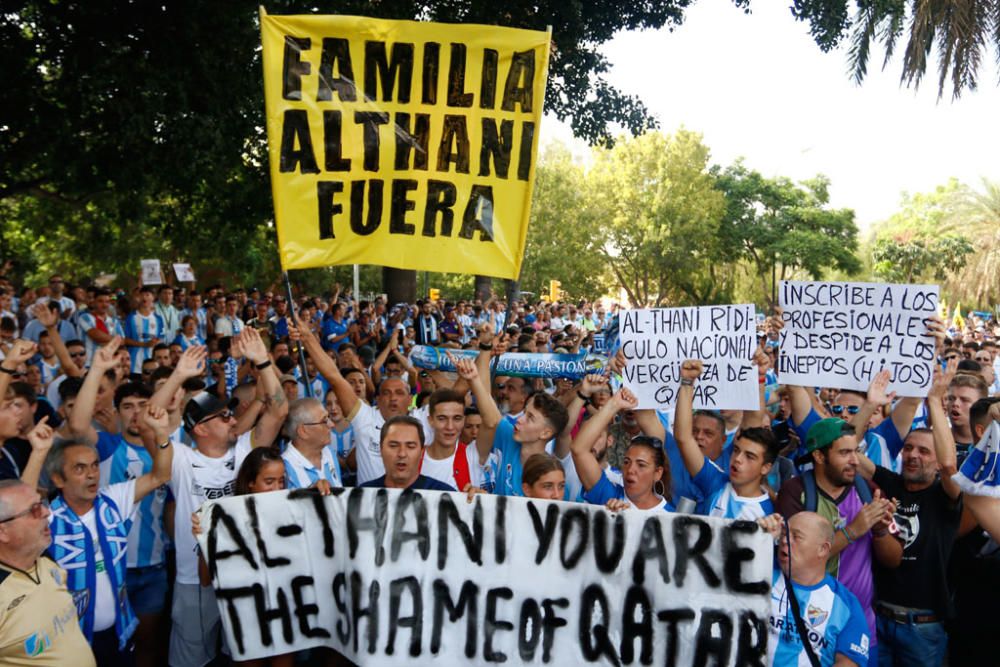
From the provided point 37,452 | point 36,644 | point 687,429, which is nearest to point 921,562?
point 687,429

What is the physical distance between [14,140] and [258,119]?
4341 mm

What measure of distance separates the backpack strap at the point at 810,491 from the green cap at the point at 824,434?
9 centimetres

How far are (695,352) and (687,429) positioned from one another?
96 centimetres

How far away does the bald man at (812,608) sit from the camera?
3.73 m

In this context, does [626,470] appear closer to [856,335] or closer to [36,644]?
[856,335]

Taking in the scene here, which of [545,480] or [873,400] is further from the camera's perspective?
[873,400]

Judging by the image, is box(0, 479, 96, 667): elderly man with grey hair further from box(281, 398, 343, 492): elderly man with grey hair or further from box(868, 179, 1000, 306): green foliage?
box(868, 179, 1000, 306): green foliage

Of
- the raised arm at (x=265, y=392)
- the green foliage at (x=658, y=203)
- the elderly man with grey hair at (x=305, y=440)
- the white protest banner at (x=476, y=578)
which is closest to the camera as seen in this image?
the white protest banner at (x=476, y=578)

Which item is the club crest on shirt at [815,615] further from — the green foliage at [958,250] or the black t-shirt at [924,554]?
the green foliage at [958,250]

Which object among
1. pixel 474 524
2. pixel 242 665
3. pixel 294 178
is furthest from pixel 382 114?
pixel 242 665

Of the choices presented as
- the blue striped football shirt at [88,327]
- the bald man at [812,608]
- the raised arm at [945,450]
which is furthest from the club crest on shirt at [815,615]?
the blue striped football shirt at [88,327]

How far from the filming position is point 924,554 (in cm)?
448

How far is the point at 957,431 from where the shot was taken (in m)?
6.32

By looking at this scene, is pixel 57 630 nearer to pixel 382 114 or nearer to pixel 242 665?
pixel 242 665
